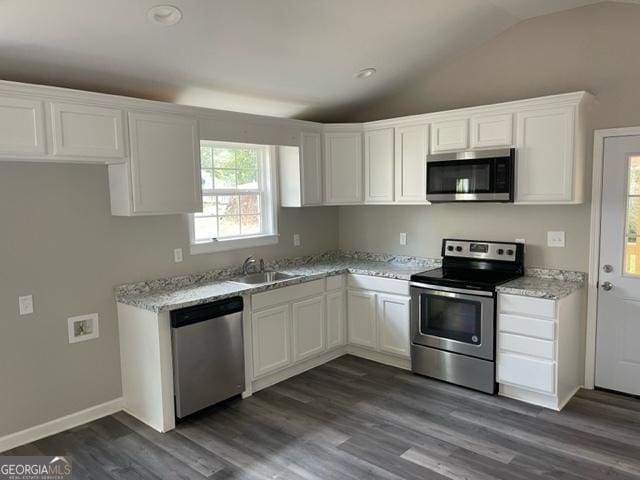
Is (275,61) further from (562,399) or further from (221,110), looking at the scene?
(562,399)

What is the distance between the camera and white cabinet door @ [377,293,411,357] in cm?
425

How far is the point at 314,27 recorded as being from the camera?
3.28 m

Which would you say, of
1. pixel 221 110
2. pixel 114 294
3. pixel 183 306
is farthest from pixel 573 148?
pixel 114 294

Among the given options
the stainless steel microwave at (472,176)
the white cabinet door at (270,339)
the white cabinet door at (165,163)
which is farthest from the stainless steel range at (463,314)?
the white cabinet door at (165,163)

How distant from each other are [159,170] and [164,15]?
1093 millimetres

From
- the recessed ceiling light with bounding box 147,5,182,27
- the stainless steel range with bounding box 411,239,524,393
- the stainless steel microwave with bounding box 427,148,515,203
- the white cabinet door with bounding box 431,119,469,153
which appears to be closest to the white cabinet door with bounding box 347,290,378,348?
the stainless steel range with bounding box 411,239,524,393

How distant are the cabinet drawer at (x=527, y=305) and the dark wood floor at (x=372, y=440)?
707mm

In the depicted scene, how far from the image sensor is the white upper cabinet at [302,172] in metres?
4.55

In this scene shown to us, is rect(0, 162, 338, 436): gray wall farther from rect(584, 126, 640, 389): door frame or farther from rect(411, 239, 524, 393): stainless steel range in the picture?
rect(584, 126, 640, 389): door frame

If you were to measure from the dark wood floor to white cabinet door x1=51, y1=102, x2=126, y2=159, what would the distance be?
6.24 feet

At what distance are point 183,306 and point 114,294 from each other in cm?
65

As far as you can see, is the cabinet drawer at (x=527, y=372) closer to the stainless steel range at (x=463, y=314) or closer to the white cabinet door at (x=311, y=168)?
the stainless steel range at (x=463, y=314)

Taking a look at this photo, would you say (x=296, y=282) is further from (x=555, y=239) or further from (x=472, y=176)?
(x=555, y=239)

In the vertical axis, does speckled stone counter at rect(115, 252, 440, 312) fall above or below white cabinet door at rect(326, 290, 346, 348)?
above
